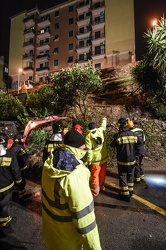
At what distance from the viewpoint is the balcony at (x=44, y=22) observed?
36.9 m

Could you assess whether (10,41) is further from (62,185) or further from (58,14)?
(62,185)

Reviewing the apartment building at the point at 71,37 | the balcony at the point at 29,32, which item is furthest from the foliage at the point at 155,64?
the balcony at the point at 29,32

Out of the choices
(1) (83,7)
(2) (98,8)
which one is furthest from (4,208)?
(1) (83,7)

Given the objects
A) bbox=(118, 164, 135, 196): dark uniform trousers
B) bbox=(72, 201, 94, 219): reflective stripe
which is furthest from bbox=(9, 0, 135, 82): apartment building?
bbox=(72, 201, 94, 219): reflective stripe

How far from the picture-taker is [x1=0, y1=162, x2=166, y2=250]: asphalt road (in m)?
2.67

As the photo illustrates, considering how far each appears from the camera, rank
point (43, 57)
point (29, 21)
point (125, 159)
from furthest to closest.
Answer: point (29, 21), point (43, 57), point (125, 159)

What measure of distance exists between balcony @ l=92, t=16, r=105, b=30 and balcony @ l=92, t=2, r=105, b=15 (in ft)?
3.06

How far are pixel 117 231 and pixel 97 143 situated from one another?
1.96 metres

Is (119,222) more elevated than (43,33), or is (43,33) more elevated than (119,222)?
(43,33)

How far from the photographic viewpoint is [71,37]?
114ft

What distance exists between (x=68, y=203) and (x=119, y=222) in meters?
2.22

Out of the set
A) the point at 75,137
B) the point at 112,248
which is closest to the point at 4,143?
the point at 75,137

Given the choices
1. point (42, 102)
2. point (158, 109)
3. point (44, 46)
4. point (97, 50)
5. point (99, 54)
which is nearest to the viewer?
point (158, 109)

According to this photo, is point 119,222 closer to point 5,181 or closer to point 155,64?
point 5,181
